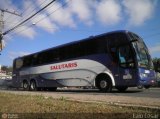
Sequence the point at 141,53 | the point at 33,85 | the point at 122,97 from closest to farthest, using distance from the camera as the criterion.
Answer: the point at 122,97
the point at 141,53
the point at 33,85

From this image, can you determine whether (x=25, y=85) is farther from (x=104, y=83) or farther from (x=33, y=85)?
(x=104, y=83)

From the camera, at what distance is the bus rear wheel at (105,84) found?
1791cm

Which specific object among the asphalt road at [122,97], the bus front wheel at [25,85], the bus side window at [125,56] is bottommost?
the asphalt road at [122,97]

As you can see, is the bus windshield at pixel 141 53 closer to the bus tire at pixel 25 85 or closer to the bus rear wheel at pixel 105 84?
the bus rear wheel at pixel 105 84

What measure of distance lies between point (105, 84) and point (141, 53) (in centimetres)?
294

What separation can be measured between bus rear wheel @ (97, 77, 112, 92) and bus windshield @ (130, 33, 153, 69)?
240 centimetres

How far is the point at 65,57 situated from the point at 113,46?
5.03 m

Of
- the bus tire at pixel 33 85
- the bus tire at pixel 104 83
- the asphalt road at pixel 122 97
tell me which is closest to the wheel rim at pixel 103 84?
the bus tire at pixel 104 83

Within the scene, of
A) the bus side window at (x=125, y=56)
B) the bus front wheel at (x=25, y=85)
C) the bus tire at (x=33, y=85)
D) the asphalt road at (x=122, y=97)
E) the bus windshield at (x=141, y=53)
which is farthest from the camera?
the bus front wheel at (x=25, y=85)

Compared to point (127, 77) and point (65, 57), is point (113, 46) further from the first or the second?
point (65, 57)

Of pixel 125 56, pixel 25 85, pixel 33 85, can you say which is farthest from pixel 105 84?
pixel 25 85

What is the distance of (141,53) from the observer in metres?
17.2

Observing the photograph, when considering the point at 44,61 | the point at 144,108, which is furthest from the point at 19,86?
the point at 144,108

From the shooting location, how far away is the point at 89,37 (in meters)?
19.8
